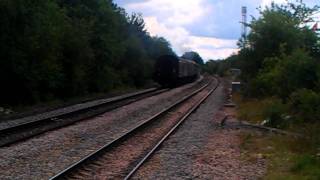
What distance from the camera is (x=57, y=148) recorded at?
15211 mm

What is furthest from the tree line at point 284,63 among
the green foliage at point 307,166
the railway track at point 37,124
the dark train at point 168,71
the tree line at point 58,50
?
the dark train at point 168,71

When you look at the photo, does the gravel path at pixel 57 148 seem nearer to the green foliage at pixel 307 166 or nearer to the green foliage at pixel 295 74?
the green foliage at pixel 307 166

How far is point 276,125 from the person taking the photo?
70.1 ft

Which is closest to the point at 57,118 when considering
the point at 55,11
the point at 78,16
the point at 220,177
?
the point at 220,177

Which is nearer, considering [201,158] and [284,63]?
[201,158]

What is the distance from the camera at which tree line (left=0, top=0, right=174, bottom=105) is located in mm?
30641

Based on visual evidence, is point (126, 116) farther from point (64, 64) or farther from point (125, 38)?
point (125, 38)

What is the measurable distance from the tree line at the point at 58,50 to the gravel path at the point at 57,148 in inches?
349

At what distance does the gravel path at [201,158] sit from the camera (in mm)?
12453

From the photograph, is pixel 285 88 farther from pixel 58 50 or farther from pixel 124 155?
pixel 58 50

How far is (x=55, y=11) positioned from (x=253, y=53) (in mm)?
12654

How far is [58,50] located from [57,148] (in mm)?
22968

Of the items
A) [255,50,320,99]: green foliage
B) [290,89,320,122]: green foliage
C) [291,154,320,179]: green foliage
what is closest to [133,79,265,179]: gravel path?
[291,154,320,179]: green foliage

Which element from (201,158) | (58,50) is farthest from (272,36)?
(201,158)
